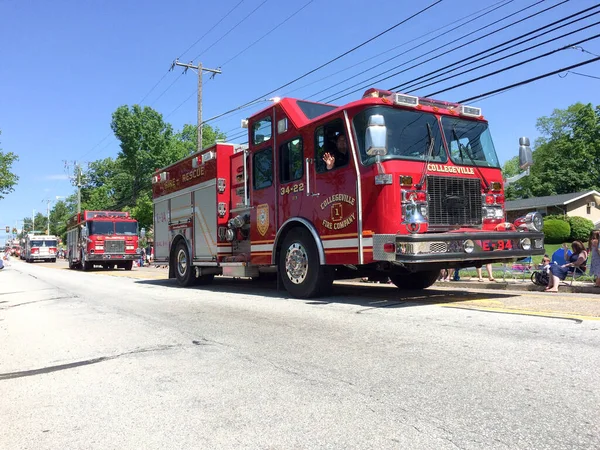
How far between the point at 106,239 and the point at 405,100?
79.1 feet

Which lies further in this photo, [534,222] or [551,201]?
[551,201]

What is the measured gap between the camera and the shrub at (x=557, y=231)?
114 ft

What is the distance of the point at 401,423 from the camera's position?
3.02 meters

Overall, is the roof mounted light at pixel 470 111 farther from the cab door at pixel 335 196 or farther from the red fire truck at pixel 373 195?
the cab door at pixel 335 196

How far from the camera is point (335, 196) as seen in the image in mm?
7938

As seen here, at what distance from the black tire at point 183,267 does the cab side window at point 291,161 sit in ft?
14.8

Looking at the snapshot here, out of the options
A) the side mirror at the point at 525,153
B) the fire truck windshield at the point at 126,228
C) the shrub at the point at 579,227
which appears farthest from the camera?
the shrub at the point at 579,227

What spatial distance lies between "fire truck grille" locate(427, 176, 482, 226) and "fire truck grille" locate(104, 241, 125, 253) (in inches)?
957

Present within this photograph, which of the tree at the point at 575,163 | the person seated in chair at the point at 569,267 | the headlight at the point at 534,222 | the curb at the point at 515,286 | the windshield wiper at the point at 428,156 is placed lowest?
the curb at the point at 515,286

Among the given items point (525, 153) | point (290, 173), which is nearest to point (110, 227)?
point (290, 173)

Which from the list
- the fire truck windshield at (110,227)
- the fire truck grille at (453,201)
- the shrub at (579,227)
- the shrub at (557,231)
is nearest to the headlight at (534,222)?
the fire truck grille at (453,201)

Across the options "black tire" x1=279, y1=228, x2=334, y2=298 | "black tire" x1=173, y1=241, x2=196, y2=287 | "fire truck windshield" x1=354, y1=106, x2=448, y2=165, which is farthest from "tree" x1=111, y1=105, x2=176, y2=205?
"fire truck windshield" x1=354, y1=106, x2=448, y2=165

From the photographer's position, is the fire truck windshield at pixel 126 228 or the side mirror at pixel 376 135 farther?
the fire truck windshield at pixel 126 228

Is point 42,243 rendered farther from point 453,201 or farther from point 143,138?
point 453,201
